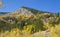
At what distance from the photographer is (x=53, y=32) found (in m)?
9.12

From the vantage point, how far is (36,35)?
9.88m

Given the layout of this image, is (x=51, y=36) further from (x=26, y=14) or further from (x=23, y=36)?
(x=26, y=14)

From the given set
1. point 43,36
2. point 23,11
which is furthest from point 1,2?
point 23,11

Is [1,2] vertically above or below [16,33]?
above

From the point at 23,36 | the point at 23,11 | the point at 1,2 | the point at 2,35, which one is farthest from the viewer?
the point at 23,11

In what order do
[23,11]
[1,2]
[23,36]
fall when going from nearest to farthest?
[1,2] → [23,36] → [23,11]

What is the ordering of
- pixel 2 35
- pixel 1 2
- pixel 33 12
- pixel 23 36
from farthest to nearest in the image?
pixel 33 12 < pixel 2 35 < pixel 23 36 < pixel 1 2

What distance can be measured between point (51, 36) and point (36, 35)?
93 centimetres

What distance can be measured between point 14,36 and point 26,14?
1398 centimetres

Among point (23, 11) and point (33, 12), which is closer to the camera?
point (33, 12)

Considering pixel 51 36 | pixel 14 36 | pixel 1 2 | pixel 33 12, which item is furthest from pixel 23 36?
pixel 33 12

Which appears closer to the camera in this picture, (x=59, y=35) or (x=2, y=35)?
(x=59, y=35)

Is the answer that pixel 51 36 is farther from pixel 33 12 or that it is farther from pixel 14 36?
pixel 33 12

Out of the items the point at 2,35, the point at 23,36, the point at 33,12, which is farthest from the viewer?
the point at 33,12
